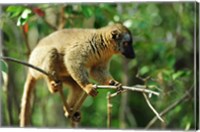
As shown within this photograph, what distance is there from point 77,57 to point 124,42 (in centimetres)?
33

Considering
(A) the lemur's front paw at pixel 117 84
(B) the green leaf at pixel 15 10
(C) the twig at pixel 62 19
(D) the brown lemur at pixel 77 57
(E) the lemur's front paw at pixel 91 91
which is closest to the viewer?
(A) the lemur's front paw at pixel 117 84

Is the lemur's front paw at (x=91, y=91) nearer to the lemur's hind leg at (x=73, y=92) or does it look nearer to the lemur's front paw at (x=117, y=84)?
the lemur's front paw at (x=117, y=84)

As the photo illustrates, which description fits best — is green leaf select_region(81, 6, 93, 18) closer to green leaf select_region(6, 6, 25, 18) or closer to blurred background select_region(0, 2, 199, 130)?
blurred background select_region(0, 2, 199, 130)

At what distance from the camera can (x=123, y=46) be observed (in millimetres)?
4301

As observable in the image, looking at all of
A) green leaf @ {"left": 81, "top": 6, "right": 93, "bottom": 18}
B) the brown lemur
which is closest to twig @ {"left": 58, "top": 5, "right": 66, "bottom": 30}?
green leaf @ {"left": 81, "top": 6, "right": 93, "bottom": 18}

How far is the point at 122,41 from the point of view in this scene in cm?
430

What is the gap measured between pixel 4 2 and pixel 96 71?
82 cm

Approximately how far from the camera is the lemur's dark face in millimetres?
4281

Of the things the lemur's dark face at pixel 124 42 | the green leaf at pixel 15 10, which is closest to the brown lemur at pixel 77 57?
the lemur's dark face at pixel 124 42

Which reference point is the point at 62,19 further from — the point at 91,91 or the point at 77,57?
the point at 91,91

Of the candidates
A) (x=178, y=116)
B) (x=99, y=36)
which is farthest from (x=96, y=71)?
(x=178, y=116)

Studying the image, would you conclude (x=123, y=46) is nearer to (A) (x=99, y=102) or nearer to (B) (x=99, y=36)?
(B) (x=99, y=36)

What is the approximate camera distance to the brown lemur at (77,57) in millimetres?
4246

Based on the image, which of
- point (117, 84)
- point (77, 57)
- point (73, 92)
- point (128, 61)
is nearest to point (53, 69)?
point (77, 57)
